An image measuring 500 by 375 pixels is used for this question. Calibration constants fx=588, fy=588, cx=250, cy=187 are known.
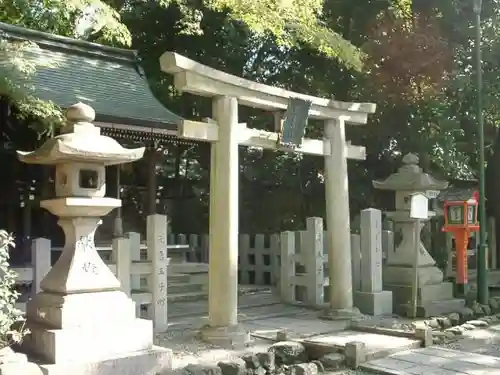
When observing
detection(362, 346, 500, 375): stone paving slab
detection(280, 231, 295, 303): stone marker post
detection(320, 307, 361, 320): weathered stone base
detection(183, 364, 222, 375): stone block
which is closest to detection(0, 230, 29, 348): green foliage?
detection(183, 364, 222, 375): stone block

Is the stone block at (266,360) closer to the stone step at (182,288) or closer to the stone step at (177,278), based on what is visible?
the stone step at (182,288)

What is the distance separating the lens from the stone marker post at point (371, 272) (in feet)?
32.2

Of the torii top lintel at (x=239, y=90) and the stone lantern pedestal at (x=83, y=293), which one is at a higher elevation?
the torii top lintel at (x=239, y=90)

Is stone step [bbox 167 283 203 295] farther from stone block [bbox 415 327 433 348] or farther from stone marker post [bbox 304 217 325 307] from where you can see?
stone block [bbox 415 327 433 348]

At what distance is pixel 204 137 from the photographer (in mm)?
7238

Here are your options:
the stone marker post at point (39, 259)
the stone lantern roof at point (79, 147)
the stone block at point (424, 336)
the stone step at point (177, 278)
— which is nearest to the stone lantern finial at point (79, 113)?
the stone lantern roof at point (79, 147)

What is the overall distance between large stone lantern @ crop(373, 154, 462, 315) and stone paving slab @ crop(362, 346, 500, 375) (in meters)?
2.79

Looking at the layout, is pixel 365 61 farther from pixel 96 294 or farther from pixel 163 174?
pixel 96 294

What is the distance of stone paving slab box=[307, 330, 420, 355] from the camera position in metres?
7.09

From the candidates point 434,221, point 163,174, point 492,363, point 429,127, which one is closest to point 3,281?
point 492,363

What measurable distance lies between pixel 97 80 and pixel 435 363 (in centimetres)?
908

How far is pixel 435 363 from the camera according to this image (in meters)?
6.63

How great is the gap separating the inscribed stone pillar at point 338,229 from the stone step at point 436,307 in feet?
4.13

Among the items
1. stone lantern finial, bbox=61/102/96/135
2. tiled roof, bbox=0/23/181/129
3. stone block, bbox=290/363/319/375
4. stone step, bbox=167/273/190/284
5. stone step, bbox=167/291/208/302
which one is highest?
tiled roof, bbox=0/23/181/129
